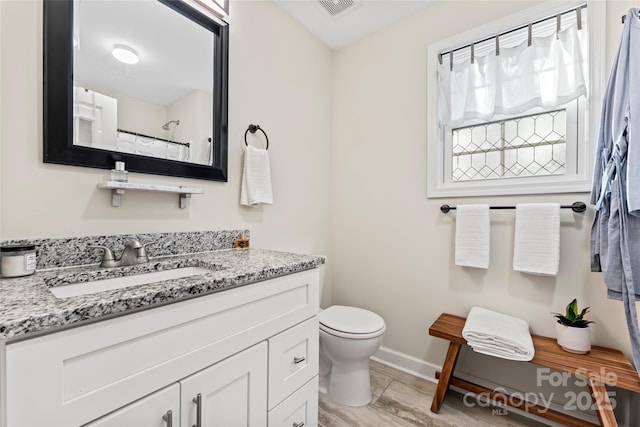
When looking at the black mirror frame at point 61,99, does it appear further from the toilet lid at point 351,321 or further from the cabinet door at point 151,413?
the toilet lid at point 351,321

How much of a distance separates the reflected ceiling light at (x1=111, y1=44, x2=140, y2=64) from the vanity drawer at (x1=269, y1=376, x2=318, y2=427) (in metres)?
1.55

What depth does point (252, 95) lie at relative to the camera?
170 cm

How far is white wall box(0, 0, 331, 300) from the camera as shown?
0.94 metres

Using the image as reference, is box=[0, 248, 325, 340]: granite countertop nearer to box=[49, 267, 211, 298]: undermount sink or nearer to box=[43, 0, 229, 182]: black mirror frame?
box=[49, 267, 211, 298]: undermount sink

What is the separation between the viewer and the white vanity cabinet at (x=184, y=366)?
1.80 ft

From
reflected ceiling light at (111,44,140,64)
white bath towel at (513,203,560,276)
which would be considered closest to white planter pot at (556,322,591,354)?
white bath towel at (513,203,560,276)

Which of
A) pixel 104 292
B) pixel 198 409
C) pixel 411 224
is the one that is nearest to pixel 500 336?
pixel 411 224

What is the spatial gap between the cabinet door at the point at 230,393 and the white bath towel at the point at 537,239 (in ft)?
4.61

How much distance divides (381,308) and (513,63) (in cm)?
178

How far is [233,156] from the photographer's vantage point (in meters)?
1.60

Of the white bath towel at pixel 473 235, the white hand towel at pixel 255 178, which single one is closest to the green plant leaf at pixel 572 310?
the white bath towel at pixel 473 235

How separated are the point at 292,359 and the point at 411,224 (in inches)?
48.9

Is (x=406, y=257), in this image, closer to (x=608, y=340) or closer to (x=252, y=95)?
(x=608, y=340)

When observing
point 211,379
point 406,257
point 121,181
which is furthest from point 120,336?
point 406,257
